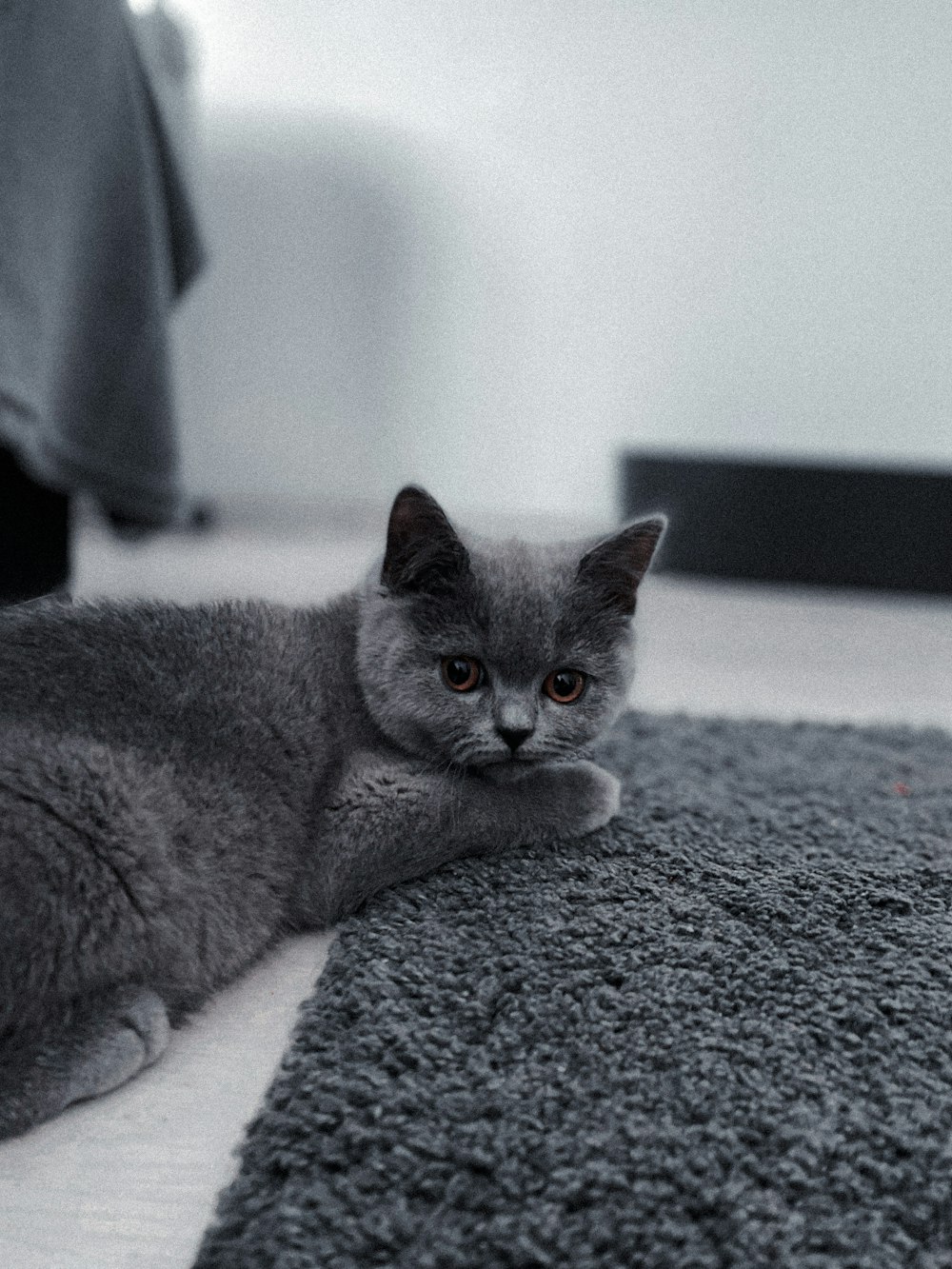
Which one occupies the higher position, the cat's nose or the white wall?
the white wall

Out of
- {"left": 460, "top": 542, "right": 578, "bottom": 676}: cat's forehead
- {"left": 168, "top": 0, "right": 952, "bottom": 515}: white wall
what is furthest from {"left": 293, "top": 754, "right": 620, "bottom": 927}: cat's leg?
{"left": 168, "top": 0, "right": 952, "bottom": 515}: white wall

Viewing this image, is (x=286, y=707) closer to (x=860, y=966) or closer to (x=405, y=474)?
(x=860, y=966)

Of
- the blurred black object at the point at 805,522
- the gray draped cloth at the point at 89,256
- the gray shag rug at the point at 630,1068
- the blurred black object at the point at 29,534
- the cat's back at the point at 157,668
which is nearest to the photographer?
the gray shag rug at the point at 630,1068

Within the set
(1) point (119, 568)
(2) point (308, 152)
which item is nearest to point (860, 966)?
(1) point (119, 568)

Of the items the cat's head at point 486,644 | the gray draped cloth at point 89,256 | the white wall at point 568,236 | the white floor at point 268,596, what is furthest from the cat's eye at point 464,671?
the white wall at point 568,236

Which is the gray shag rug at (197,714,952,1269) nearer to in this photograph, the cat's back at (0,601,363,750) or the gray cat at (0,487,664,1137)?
the gray cat at (0,487,664,1137)

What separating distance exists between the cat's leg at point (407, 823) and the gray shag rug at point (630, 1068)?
0.03m

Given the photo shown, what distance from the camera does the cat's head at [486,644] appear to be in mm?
993

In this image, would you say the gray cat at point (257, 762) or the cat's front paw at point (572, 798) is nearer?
the gray cat at point (257, 762)

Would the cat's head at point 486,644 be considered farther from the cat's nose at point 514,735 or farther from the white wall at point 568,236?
the white wall at point 568,236

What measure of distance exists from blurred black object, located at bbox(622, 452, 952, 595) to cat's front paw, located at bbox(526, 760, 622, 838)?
56.7 inches

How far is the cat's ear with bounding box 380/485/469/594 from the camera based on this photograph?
98cm

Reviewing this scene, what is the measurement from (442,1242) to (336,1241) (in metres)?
0.06

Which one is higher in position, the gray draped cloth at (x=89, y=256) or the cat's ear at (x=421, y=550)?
the gray draped cloth at (x=89, y=256)
